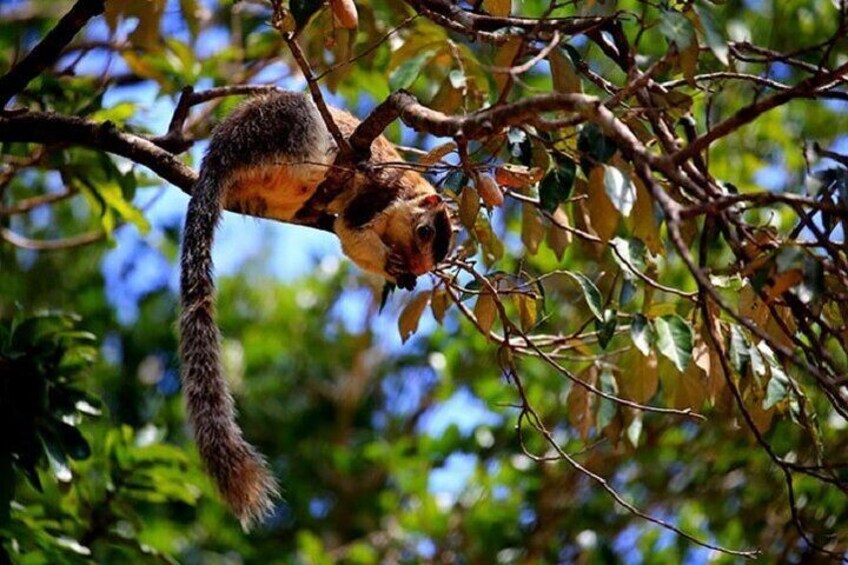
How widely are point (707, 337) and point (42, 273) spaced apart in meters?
5.03

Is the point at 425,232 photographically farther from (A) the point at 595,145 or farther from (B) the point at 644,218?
(A) the point at 595,145

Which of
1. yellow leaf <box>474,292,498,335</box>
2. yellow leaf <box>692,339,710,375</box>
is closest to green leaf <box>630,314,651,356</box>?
yellow leaf <box>692,339,710,375</box>

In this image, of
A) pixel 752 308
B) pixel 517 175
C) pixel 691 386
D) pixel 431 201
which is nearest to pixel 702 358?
pixel 691 386

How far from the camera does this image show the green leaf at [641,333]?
3.14 metres

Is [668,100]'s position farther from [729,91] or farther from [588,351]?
[729,91]

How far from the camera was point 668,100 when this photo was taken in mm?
2992

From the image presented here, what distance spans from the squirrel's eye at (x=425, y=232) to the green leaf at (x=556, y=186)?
0.95 metres

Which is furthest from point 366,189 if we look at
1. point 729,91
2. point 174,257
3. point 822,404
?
point 174,257

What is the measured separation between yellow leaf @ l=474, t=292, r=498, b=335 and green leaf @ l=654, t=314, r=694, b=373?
16.7 inches

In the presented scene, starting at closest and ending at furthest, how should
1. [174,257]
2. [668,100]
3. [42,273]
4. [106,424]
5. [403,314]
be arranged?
[668,100] < [403,314] < [106,424] < [42,273] < [174,257]

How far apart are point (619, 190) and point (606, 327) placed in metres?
0.71

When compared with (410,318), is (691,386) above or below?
→ below

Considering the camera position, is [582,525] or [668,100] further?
[582,525]

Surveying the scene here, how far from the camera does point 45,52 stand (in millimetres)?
3346
